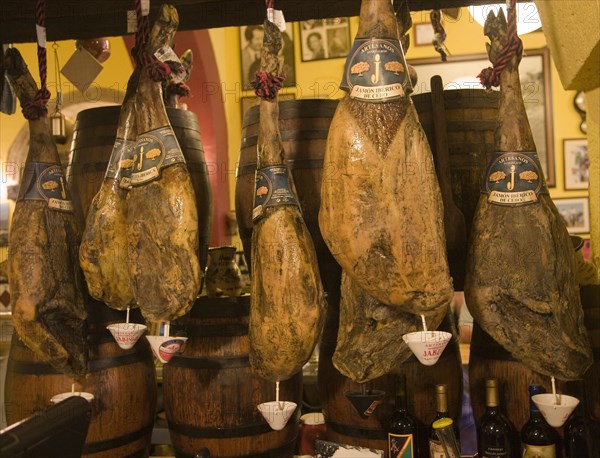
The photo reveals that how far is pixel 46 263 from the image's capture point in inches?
81.3

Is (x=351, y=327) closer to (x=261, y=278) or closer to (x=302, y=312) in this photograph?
(x=302, y=312)

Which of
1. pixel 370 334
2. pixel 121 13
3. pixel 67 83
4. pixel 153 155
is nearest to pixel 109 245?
pixel 153 155

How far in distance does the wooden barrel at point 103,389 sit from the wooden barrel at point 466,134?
1343 millimetres

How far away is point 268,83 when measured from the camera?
73.2 inches

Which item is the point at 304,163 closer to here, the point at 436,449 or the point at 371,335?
the point at 371,335

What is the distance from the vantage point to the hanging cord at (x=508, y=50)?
71.2 inches

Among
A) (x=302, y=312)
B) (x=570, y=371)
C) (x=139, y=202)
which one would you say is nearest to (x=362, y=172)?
(x=302, y=312)

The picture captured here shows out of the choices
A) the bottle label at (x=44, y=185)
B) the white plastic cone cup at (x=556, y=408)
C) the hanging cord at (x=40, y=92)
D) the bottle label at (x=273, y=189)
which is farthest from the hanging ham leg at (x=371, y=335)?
the hanging cord at (x=40, y=92)

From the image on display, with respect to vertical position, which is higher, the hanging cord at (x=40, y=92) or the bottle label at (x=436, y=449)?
the hanging cord at (x=40, y=92)

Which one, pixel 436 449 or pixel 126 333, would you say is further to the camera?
pixel 436 449

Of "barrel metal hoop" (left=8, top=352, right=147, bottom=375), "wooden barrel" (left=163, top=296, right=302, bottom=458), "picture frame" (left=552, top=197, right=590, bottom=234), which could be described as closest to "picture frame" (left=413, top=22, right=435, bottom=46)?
"picture frame" (left=552, top=197, right=590, bottom=234)

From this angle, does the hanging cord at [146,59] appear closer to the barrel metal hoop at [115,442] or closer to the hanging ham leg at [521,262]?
the hanging ham leg at [521,262]

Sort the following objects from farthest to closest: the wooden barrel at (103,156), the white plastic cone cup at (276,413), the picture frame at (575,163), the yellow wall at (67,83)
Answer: the picture frame at (575,163) → the yellow wall at (67,83) → the wooden barrel at (103,156) → the white plastic cone cup at (276,413)

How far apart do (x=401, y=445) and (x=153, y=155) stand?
1309 millimetres
